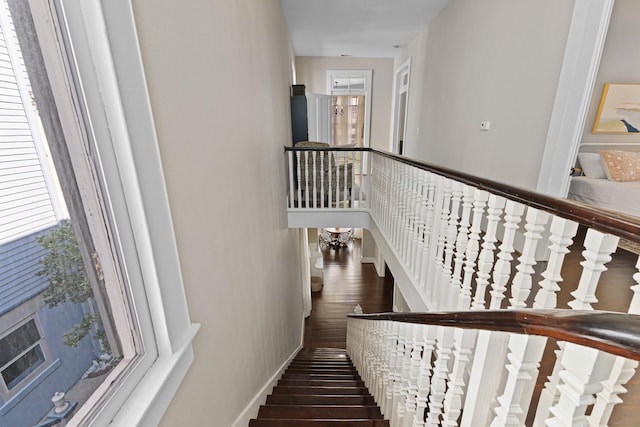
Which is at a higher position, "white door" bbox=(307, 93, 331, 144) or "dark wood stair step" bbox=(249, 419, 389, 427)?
"white door" bbox=(307, 93, 331, 144)

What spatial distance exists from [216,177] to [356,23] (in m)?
4.47

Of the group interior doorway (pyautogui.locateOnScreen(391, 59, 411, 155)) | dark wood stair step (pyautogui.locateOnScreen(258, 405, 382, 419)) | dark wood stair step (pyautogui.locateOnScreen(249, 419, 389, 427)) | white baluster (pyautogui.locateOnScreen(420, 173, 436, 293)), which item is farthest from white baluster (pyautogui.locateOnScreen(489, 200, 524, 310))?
interior doorway (pyautogui.locateOnScreen(391, 59, 411, 155))

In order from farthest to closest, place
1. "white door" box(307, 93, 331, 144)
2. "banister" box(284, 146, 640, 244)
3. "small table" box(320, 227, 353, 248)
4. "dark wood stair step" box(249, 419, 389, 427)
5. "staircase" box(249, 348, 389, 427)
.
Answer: "small table" box(320, 227, 353, 248)
"white door" box(307, 93, 331, 144)
"staircase" box(249, 348, 389, 427)
"dark wood stair step" box(249, 419, 389, 427)
"banister" box(284, 146, 640, 244)

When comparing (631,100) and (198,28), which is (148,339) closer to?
(198,28)

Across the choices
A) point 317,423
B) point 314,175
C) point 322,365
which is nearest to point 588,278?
point 317,423

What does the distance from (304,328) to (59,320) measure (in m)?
5.54

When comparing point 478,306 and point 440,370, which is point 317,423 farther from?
point 478,306

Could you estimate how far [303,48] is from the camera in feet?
19.9

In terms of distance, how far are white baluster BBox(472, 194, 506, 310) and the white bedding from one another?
7.25 ft

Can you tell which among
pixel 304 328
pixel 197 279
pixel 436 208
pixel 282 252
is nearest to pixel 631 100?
pixel 436 208

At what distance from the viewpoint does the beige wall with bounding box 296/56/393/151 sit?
22.8 ft

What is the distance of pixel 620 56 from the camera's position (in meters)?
3.01

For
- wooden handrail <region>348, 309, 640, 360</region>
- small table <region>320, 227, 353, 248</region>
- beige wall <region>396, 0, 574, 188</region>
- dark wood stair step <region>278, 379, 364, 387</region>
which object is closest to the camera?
wooden handrail <region>348, 309, 640, 360</region>

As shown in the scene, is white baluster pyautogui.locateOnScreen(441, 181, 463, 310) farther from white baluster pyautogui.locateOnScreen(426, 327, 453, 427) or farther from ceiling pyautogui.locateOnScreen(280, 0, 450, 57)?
ceiling pyautogui.locateOnScreen(280, 0, 450, 57)
